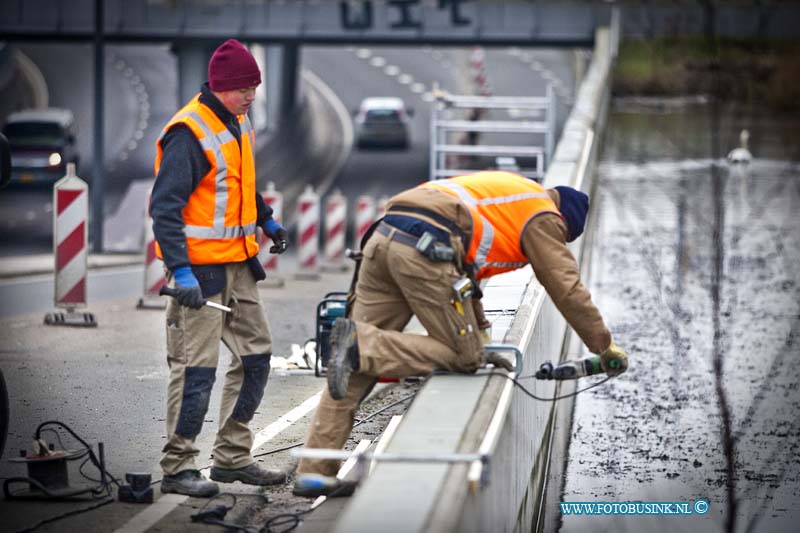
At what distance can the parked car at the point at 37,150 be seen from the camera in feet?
136

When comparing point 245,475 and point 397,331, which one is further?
point 245,475

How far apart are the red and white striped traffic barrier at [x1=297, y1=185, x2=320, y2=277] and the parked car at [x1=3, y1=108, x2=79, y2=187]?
19.5 metres

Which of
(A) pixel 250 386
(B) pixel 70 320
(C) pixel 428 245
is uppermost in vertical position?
(C) pixel 428 245

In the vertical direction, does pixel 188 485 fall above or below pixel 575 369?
below

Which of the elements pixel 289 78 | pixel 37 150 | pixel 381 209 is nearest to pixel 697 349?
pixel 381 209

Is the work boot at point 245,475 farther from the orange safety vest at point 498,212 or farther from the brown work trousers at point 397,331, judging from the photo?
the orange safety vest at point 498,212

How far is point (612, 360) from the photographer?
7137 millimetres

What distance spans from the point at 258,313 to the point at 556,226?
5.22 feet

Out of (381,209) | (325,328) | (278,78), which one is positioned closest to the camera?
(325,328)

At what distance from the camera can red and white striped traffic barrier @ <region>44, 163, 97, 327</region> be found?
579 inches

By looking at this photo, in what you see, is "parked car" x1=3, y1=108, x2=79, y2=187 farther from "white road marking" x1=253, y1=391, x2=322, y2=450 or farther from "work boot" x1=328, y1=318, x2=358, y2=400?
"work boot" x1=328, y1=318, x2=358, y2=400

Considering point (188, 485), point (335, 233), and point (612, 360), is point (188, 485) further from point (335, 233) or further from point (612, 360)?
point (335, 233)

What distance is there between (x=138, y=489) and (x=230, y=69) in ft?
6.73

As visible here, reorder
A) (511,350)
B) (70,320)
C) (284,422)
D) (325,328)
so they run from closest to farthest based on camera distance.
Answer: (511,350)
(284,422)
(325,328)
(70,320)
